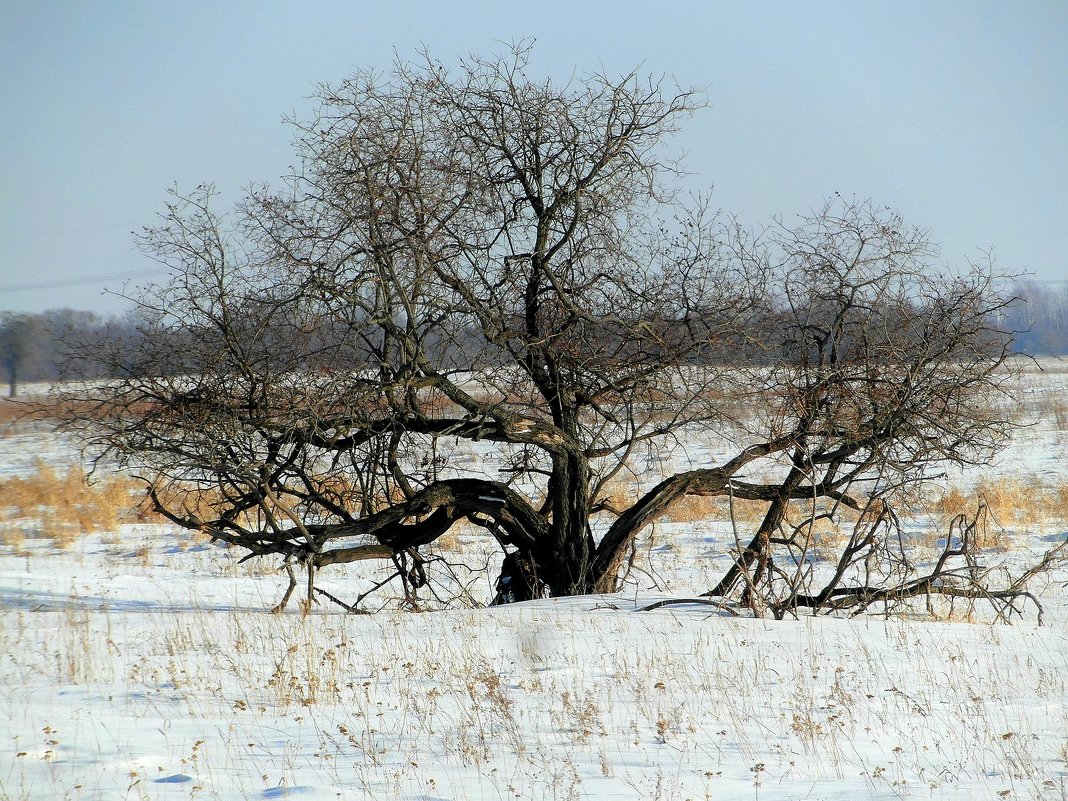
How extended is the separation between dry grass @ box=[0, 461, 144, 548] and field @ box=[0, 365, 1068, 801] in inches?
214

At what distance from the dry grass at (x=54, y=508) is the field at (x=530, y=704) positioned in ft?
17.8

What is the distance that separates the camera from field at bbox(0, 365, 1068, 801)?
4066mm

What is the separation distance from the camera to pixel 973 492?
18.0 meters

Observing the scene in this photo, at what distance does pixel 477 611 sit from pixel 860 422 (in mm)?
4164

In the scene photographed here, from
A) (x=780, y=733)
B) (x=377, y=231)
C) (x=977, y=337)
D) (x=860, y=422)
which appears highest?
(x=377, y=231)

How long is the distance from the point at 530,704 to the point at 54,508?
1263 centimetres

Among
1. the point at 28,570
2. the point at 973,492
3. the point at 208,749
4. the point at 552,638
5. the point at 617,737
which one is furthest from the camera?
the point at 973,492

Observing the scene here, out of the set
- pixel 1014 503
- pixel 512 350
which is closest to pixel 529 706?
pixel 512 350

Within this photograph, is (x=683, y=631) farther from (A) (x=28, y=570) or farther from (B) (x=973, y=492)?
(B) (x=973, y=492)

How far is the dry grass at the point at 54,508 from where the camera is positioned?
46.1 feet

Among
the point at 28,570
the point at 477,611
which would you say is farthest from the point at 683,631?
the point at 28,570

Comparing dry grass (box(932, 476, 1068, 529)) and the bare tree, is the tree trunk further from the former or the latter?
dry grass (box(932, 476, 1068, 529))

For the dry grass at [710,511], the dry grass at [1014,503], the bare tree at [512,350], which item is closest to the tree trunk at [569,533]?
the bare tree at [512,350]

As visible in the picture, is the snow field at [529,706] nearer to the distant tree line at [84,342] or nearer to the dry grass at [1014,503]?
the distant tree line at [84,342]
